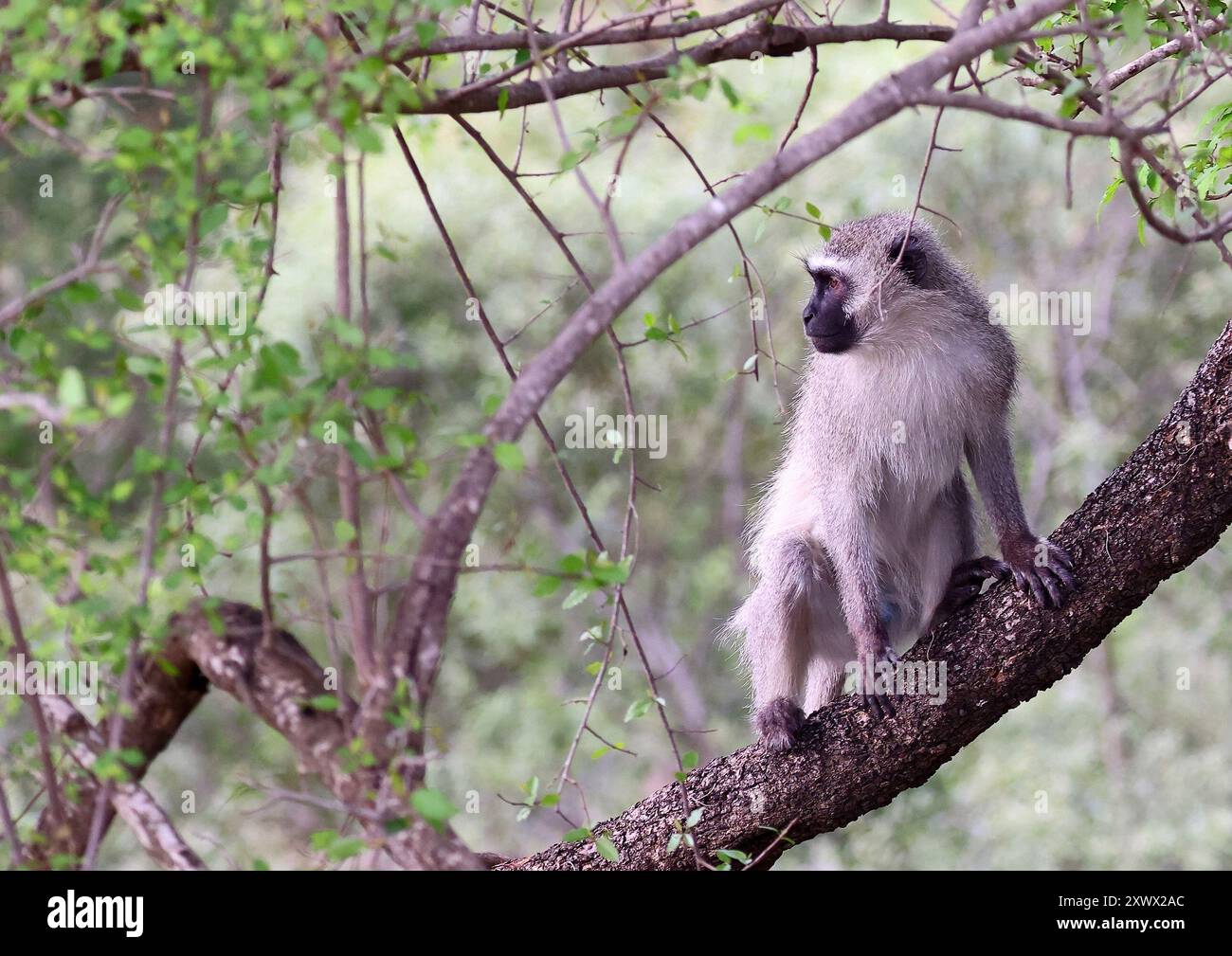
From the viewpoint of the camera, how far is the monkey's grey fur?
502 cm

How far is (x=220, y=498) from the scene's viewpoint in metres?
2.66

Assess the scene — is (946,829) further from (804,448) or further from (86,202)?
(86,202)

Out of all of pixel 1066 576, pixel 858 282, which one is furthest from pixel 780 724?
pixel 858 282

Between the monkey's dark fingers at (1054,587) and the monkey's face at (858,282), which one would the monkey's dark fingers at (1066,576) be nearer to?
the monkey's dark fingers at (1054,587)

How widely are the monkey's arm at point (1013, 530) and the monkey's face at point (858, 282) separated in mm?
593

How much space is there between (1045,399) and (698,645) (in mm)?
4316

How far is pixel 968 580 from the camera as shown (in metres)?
4.85

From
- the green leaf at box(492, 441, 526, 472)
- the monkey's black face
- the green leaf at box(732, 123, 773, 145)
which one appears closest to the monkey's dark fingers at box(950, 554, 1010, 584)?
the monkey's black face

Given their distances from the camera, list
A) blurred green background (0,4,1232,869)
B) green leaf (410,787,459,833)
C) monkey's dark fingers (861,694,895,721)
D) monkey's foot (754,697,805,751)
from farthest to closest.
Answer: blurred green background (0,4,1232,869) < monkey's foot (754,697,805,751) < monkey's dark fingers (861,694,895,721) < green leaf (410,787,459,833)

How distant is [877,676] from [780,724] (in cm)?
35

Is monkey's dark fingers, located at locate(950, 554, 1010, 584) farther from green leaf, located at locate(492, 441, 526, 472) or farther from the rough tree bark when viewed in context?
green leaf, located at locate(492, 441, 526, 472)

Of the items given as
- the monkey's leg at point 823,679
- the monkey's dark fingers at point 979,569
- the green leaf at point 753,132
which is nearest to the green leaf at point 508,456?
the green leaf at point 753,132

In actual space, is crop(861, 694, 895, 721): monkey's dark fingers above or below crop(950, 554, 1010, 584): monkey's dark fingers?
below
